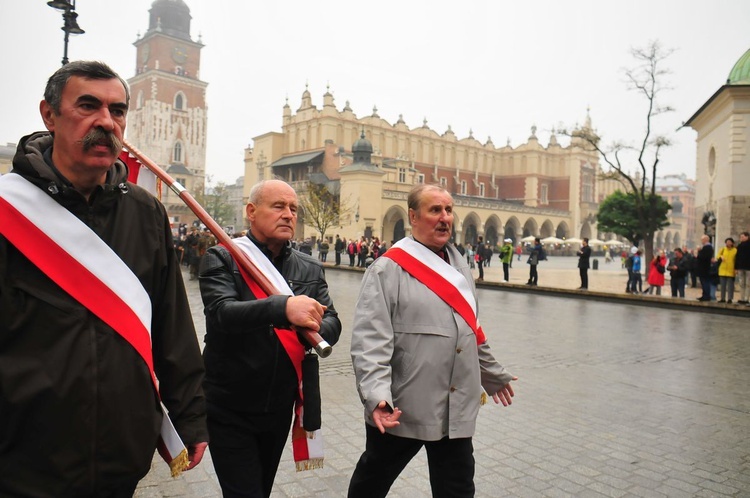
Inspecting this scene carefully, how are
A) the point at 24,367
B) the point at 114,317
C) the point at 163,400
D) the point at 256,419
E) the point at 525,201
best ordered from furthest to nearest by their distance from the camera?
1. the point at 525,201
2. the point at 256,419
3. the point at 163,400
4. the point at 114,317
5. the point at 24,367

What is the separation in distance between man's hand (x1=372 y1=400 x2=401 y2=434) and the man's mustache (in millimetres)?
1458

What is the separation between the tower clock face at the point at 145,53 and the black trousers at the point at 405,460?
8510 centimetres

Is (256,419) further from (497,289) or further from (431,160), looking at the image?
(431,160)

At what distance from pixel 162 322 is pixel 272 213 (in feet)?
2.95

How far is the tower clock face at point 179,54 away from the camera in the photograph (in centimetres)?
7712

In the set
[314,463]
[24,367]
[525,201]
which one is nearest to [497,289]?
[314,463]

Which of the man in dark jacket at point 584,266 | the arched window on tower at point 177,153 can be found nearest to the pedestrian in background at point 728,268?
the man in dark jacket at point 584,266

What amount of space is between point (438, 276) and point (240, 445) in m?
1.19

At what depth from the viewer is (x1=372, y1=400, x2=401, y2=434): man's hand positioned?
2.43 meters

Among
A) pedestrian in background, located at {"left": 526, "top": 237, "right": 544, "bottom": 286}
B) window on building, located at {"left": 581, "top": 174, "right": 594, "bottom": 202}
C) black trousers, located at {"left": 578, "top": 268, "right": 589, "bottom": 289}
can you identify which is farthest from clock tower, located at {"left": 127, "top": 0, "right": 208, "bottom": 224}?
black trousers, located at {"left": 578, "top": 268, "right": 589, "bottom": 289}

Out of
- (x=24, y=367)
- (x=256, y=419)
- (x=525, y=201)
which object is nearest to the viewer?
(x=24, y=367)

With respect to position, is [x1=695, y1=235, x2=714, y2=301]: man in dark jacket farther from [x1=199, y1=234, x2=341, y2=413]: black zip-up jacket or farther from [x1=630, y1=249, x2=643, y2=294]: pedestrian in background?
[x1=199, y1=234, x2=341, y2=413]: black zip-up jacket

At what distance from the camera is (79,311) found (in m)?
1.63

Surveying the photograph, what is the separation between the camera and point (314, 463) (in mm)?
2650
